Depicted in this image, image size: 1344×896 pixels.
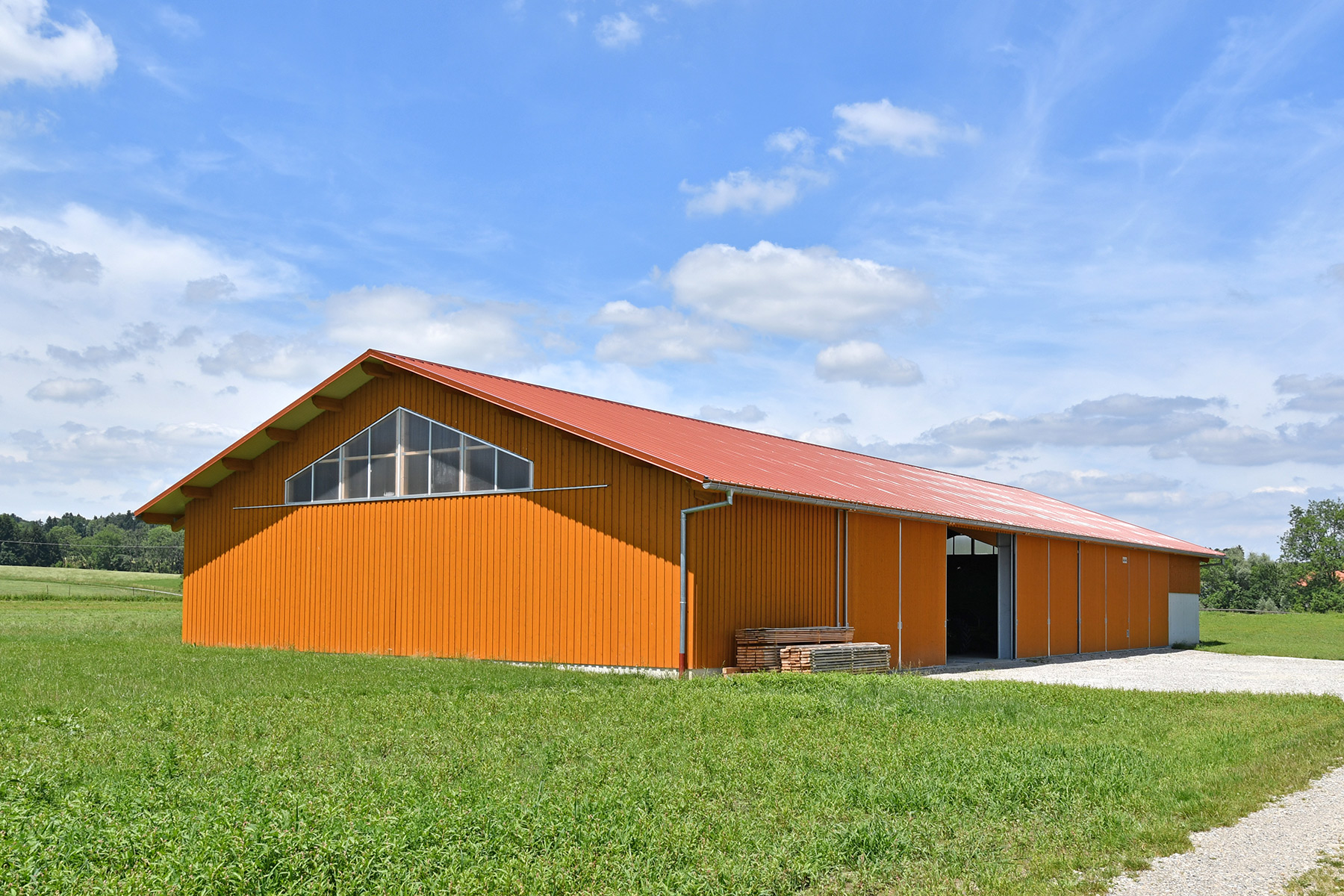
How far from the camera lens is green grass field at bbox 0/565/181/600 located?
184 ft

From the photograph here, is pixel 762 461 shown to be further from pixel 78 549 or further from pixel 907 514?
pixel 78 549

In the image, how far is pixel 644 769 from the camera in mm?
9531

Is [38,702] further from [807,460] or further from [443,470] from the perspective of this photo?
[807,460]

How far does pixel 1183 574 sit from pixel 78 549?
10725 centimetres

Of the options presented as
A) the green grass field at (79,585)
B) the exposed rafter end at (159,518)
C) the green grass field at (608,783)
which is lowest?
the green grass field at (79,585)

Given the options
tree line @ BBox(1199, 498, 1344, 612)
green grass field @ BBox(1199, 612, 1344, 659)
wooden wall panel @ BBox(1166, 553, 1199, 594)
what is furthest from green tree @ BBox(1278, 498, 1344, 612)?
wooden wall panel @ BBox(1166, 553, 1199, 594)

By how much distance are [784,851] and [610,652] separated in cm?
1228

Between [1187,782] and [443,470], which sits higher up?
[443,470]

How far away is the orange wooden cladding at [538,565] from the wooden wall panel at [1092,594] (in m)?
3.48

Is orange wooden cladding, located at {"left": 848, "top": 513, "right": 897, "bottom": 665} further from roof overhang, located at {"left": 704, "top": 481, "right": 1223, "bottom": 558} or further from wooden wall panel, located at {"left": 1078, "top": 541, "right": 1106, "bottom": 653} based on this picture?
wooden wall panel, located at {"left": 1078, "top": 541, "right": 1106, "bottom": 653}

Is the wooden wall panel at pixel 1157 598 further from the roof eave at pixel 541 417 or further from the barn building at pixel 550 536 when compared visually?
the roof eave at pixel 541 417

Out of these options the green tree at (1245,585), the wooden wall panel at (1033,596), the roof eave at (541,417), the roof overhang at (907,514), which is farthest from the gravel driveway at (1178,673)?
the green tree at (1245,585)

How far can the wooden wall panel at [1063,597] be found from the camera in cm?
2892

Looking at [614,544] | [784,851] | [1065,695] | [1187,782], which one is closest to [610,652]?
[614,544]
